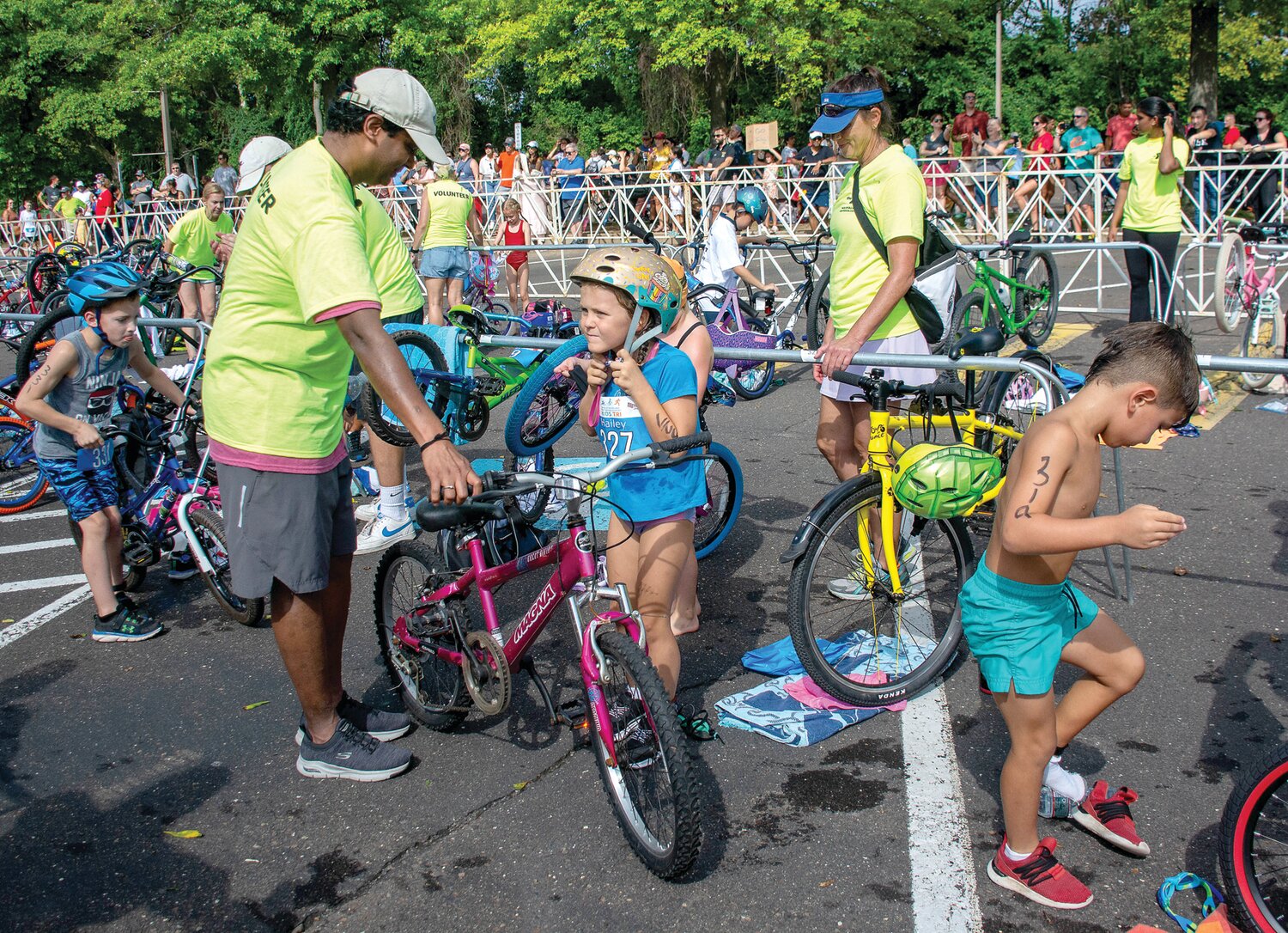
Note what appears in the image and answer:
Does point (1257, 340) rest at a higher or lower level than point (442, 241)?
lower

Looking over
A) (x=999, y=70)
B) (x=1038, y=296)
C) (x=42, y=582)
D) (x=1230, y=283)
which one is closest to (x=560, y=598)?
(x=42, y=582)

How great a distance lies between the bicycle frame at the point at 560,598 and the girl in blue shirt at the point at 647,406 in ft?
0.63

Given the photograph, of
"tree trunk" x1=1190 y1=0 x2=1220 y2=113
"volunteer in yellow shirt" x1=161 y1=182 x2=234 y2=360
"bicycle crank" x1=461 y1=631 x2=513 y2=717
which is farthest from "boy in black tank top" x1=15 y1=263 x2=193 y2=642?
"tree trunk" x1=1190 y1=0 x2=1220 y2=113

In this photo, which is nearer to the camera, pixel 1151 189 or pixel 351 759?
pixel 351 759

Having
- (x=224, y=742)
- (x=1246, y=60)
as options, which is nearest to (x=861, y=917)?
(x=224, y=742)

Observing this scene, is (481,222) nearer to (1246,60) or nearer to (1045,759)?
(1045,759)

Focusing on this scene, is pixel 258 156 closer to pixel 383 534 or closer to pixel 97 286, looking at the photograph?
pixel 97 286

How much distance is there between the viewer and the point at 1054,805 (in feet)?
10.8

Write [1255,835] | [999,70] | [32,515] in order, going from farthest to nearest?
[999,70]
[32,515]
[1255,835]

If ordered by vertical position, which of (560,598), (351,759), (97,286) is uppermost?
(97,286)

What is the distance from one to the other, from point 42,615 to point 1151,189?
885 centimetres

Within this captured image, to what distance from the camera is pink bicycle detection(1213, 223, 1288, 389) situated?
8.78 meters

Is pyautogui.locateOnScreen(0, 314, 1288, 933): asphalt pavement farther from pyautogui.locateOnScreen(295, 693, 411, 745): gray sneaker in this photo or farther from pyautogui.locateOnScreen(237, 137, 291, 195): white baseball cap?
pyautogui.locateOnScreen(237, 137, 291, 195): white baseball cap

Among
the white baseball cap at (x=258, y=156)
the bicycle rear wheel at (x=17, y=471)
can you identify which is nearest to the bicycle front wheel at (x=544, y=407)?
the white baseball cap at (x=258, y=156)
